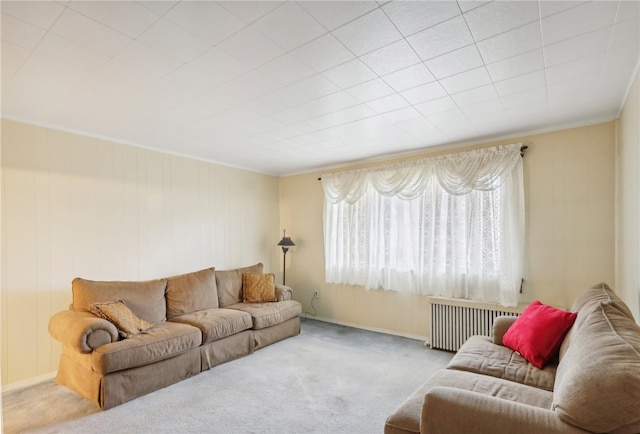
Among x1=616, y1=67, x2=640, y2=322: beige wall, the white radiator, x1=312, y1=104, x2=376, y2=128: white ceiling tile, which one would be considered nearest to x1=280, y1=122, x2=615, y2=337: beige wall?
x1=616, y1=67, x2=640, y2=322: beige wall

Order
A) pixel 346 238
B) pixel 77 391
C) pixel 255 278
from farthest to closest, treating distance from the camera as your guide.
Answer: pixel 346 238 < pixel 255 278 < pixel 77 391

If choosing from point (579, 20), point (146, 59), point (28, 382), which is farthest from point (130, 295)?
point (579, 20)

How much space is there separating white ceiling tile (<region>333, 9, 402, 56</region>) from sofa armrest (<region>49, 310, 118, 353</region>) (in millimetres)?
2855

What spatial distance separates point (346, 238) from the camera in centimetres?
496

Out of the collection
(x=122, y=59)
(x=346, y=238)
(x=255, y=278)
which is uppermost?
(x=122, y=59)

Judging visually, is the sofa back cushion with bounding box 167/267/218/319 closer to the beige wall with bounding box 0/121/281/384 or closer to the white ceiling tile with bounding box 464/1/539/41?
the beige wall with bounding box 0/121/281/384

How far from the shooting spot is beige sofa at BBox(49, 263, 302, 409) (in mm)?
2654

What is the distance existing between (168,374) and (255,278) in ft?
5.94

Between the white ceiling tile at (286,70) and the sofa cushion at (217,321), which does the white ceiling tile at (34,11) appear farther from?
the sofa cushion at (217,321)

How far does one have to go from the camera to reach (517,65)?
2.18m

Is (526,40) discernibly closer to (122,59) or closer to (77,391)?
(122,59)

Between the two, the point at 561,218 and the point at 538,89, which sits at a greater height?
the point at 538,89

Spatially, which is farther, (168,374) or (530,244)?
(530,244)

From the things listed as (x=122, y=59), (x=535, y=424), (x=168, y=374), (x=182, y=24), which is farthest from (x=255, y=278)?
(x=535, y=424)
